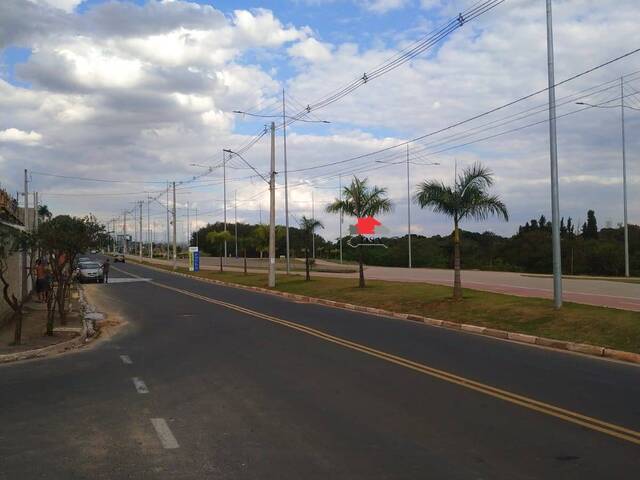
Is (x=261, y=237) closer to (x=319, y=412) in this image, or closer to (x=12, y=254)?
(x=12, y=254)

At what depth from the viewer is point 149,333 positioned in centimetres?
1678

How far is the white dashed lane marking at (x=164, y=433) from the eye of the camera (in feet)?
21.1

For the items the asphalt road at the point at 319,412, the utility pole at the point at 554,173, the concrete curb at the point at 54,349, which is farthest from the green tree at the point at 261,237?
the asphalt road at the point at 319,412

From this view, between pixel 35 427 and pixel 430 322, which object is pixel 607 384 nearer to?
pixel 35 427

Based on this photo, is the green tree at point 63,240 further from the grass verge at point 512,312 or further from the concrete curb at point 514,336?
the grass verge at point 512,312

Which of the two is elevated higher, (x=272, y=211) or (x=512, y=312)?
(x=272, y=211)

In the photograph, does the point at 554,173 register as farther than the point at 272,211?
No

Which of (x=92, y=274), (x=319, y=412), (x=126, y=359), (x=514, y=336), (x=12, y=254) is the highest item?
(x=12, y=254)

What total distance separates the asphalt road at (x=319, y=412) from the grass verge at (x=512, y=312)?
1.82m

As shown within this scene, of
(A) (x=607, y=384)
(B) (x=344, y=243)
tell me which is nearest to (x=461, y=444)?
(A) (x=607, y=384)

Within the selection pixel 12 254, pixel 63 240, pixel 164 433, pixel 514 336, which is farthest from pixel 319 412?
pixel 63 240

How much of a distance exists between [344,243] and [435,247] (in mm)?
14738

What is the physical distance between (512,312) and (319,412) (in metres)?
12.2

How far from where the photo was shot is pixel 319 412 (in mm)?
7707
